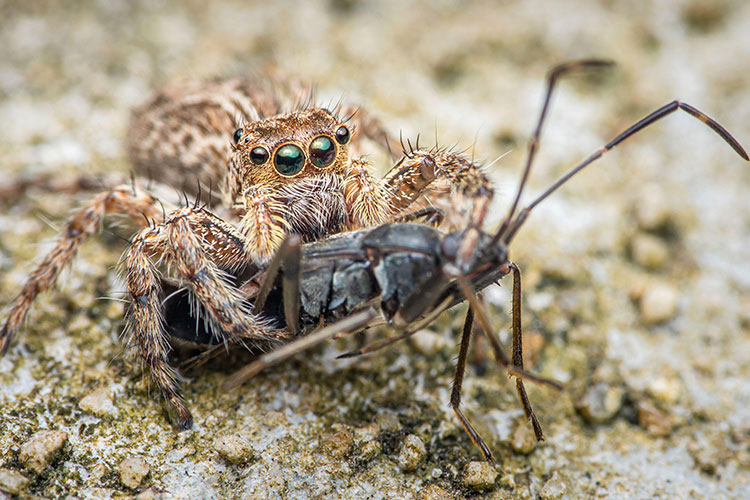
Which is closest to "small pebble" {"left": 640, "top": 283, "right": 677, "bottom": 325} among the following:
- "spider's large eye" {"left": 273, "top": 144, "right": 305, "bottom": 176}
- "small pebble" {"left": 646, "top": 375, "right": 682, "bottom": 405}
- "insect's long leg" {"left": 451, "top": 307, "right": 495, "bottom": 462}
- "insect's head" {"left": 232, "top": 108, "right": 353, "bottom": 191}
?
"small pebble" {"left": 646, "top": 375, "right": 682, "bottom": 405}

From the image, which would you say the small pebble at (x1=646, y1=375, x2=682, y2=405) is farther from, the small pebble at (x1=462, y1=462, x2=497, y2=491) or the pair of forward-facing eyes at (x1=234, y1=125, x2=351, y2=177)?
the pair of forward-facing eyes at (x1=234, y1=125, x2=351, y2=177)

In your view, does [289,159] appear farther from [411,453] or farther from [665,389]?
[665,389]

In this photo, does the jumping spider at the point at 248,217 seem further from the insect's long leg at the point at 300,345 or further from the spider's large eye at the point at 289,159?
the insect's long leg at the point at 300,345

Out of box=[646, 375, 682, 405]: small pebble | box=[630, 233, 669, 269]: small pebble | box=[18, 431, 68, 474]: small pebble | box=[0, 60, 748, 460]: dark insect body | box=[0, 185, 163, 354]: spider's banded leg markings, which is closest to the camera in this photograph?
box=[0, 60, 748, 460]: dark insect body

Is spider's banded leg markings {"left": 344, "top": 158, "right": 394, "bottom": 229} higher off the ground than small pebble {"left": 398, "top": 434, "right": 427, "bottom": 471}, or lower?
higher

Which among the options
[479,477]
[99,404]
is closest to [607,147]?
[479,477]

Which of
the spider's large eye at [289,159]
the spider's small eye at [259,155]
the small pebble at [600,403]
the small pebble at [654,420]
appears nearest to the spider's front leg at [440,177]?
the spider's large eye at [289,159]
